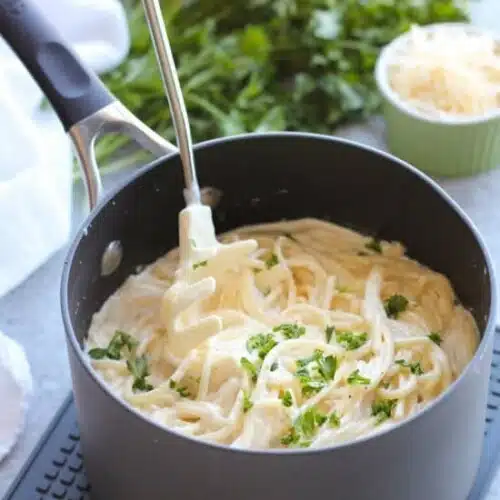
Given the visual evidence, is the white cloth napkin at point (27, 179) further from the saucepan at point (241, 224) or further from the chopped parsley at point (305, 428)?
the chopped parsley at point (305, 428)

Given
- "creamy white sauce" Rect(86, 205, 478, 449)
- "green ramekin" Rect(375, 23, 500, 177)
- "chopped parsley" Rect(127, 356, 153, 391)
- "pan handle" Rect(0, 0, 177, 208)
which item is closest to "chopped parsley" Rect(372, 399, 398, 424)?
"creamy white sauce" Rect(86, 205, 478, 449)

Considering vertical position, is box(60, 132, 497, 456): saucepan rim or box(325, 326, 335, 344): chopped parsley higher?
box(60, 132, 497, 456): saucepan rim

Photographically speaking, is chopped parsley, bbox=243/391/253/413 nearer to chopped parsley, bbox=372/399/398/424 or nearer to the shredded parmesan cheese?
chopped parsley, bbox=372/399/398/424

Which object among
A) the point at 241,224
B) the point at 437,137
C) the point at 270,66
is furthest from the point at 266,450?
the point at 270,66

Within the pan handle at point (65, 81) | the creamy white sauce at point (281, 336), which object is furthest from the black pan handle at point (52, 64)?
the creamy white sauce at point (281, 336)

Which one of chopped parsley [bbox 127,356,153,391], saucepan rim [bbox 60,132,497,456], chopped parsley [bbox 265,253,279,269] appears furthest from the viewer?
chopped parsley [bbox 265,253,279,269]

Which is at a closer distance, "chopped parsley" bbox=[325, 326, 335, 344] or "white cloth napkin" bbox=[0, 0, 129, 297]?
"chopped parsley" bbox=[325, 326, 335, 344]
